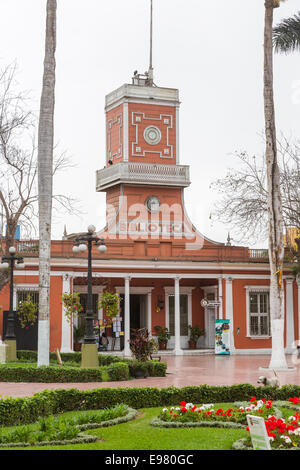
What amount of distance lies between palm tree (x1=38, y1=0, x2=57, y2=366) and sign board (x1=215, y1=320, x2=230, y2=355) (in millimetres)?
12251

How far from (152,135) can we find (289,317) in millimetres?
10226

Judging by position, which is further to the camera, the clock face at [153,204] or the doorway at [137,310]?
the clock face at [153,204]

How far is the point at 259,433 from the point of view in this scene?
287 inches

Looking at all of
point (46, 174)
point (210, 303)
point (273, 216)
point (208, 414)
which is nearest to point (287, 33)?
point (273, 216)

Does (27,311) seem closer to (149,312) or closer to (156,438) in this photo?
(149,312)

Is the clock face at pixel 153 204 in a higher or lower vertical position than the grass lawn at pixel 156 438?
higher

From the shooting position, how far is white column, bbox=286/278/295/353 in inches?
1189

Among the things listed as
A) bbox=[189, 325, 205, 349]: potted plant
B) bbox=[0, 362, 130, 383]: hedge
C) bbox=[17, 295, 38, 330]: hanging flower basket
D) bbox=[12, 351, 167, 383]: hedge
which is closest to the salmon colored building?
bbox=[189, 325, 205, 349]: potted plant

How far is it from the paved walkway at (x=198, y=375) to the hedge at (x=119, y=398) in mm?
2478

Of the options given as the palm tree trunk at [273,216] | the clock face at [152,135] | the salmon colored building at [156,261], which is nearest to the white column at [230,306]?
the salmon colored building at [156,261]

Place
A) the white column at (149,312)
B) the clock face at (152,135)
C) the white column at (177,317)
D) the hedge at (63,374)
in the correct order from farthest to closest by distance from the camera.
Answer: the clock face at (152,135) → the white column at (149,312) → the white column at (177,317) → the hedge at (63,374)

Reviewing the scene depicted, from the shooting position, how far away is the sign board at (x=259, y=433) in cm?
712

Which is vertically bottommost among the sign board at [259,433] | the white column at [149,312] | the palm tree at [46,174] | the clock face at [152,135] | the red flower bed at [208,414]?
the red flower bed at [208,414]

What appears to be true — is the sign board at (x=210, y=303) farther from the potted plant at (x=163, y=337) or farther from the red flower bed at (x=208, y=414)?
the red flower bed at (x=208, y=414)
